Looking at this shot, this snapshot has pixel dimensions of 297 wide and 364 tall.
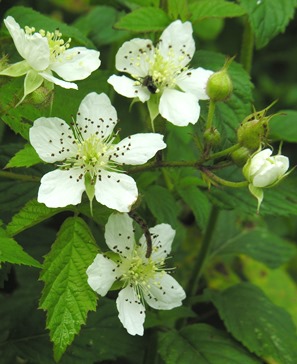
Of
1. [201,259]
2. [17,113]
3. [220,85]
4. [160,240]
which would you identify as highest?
[220,85]

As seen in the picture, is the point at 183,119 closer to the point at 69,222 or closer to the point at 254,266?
the point at 69,222

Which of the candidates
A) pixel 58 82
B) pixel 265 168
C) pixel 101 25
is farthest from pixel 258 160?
pixel 101 25

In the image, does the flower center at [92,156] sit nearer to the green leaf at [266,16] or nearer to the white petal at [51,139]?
the white petal at [51,139]

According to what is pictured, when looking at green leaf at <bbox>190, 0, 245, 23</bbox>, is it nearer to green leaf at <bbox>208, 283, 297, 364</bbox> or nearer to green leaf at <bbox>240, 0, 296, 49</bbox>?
green leaf at <bbox>240, 0, 296, 49</bbox>

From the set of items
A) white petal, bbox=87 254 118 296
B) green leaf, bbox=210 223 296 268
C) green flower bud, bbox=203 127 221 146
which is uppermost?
green flower bud, bbox=203 127 221 146

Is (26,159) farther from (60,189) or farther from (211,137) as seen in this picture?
(211,137)

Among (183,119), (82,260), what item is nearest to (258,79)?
(183,119)

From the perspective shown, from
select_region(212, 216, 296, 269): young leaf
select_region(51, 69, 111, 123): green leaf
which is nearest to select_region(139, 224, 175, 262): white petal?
select_region(51, 69, 111, 123): green leaf
